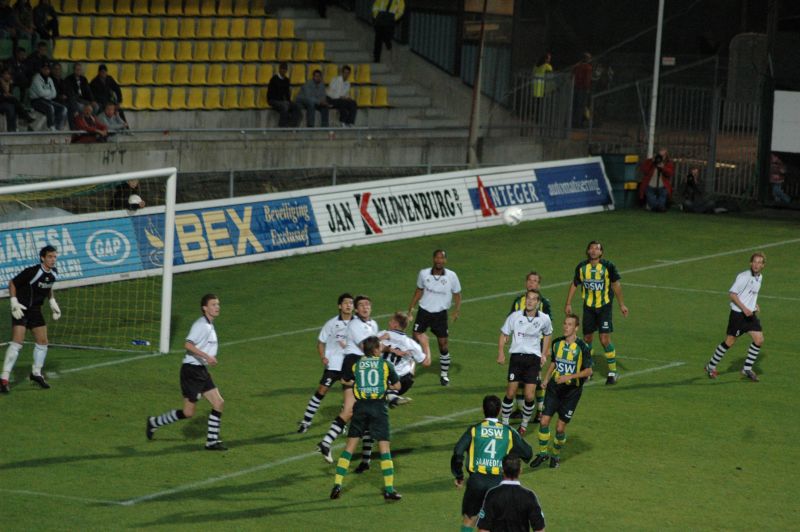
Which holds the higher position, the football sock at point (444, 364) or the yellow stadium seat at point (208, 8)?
the yellow stadium seat at point (208, 8)

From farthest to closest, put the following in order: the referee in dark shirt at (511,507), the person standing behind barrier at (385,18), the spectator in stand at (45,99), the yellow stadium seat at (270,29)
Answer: the person standing behind barrier at (385,18), the yellow stadium seat at (270,29), the spectator in stand at (45,99), the referee in dark shirt at (511,507)

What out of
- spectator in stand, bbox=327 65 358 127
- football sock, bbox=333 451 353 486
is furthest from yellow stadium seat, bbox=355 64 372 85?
football sock, bbox=333 451 353 486

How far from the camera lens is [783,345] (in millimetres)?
23562

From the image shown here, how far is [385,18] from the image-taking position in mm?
41250

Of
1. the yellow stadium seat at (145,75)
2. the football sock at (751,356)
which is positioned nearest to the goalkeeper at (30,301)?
the football sock at (751,356)

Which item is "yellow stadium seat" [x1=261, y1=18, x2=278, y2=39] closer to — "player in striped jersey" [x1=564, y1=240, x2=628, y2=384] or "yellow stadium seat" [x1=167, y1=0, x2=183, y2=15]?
"yellow stadium seat" [x1=167, y1=0, x2=183, y2=15]

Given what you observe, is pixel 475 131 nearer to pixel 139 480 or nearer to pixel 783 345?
pixel 783 345

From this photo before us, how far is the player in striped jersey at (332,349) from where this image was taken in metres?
17.5

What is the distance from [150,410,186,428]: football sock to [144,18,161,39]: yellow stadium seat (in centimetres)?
2248

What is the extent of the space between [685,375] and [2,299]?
12.3 meters

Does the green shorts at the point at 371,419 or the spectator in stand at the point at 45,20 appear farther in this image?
the spectator in stand at the point at 45,20

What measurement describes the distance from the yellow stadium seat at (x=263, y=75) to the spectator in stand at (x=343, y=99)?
6.12ft

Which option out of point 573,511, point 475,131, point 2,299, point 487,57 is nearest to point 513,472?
point 573,511

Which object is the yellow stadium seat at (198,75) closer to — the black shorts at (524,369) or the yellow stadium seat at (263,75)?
the yellow stadium seat at (263,75)
